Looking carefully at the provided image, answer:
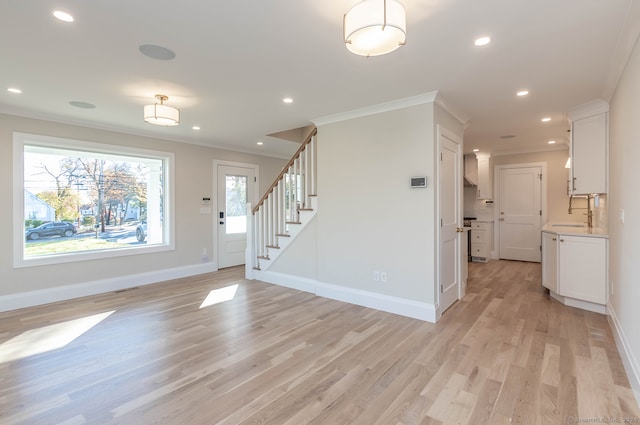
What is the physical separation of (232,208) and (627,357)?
232 inches

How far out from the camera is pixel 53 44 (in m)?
2.32

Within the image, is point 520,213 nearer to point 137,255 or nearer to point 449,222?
point 449,222

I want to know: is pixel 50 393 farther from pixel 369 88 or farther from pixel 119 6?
pixel 369 88

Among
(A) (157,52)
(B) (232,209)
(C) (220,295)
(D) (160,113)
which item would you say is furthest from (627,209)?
(B) (232,209)

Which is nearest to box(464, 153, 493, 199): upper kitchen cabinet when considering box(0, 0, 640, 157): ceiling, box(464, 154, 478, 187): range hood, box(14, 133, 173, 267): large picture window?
box(464, 154, 478, 187): range hood

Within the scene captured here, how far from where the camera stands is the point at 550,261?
13.7ft

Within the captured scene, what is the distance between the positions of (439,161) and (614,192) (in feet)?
5.50

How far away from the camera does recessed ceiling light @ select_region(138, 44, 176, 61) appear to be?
7.77 ft

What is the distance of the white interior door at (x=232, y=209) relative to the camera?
6246 millimetres

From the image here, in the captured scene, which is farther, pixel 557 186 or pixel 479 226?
pixel 479 226

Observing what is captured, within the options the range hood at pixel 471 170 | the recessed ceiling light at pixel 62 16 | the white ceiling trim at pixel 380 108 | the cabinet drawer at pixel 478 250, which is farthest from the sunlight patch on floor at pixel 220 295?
the range hood at pixel 471 170

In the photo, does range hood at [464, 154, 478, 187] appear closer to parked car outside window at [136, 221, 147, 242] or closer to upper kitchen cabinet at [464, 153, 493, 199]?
upper kitchen cabinet at [464, 153, 493, 199]

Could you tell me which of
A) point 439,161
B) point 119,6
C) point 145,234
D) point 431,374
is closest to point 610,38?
point 439,161

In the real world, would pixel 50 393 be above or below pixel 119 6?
below
